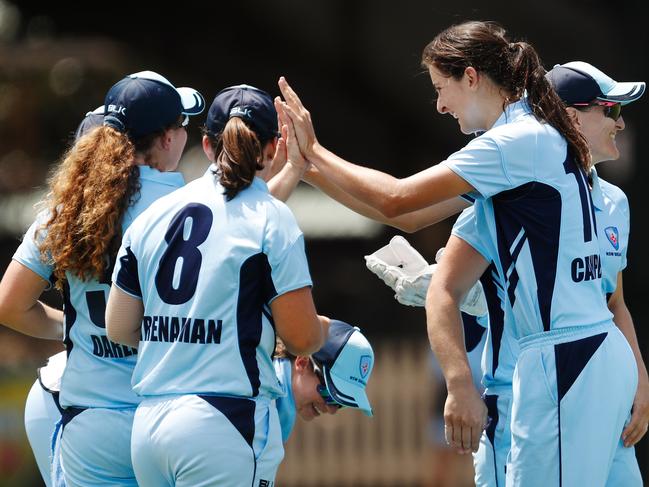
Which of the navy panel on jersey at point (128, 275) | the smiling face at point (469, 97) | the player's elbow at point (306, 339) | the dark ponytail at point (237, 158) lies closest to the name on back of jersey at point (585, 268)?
the smiling face at point (469, 97)

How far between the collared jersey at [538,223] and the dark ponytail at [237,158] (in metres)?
0.57

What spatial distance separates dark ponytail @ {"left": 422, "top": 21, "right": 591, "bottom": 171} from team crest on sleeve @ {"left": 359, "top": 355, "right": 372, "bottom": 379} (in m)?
1.01

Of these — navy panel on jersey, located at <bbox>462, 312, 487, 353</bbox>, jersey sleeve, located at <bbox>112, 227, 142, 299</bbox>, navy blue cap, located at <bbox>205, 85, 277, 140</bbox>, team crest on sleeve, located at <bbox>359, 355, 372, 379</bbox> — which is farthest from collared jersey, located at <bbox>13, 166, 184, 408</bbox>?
navy panel on jersey, located at <bbox>462, 312, 487, 353</bbox>

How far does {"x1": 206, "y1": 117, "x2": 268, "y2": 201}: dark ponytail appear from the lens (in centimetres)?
336

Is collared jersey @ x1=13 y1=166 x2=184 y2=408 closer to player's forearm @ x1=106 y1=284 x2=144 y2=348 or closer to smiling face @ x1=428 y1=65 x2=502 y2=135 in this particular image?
player's forearm @ x1=106 y1=284 x2=144 y2=348

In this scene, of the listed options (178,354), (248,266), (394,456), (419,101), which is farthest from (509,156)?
(419,101)

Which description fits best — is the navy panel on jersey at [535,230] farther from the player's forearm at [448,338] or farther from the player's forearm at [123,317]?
the player's forearm at [123,317]

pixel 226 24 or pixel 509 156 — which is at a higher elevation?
pixel 226 24

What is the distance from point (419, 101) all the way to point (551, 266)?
9.35 metres

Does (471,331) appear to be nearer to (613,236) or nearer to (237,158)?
(613,236)

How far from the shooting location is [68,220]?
3621mm

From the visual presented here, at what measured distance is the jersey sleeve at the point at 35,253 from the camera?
3.73 metres

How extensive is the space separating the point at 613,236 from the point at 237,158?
1288 mm

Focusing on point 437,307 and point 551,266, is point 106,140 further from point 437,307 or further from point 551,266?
point 551,266
